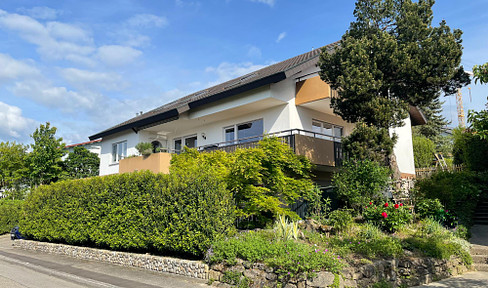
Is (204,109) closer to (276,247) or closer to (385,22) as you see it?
(385,22)

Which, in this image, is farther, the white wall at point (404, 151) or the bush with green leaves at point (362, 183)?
the white wall at point (404, 151)

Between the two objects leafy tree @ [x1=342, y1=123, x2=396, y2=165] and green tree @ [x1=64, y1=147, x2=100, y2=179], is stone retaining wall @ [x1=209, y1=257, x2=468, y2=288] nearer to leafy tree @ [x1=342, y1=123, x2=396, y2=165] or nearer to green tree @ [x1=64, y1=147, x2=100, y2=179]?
leafy tree @ [x1=342, y1=123, x2=396, y2=165]

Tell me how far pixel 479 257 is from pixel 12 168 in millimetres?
33181

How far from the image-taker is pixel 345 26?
1469 centimetres

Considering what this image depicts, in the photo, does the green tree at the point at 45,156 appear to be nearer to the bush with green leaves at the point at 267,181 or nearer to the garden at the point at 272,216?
the garden at the point at 272,216

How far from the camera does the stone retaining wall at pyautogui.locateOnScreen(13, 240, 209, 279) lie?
10.2m

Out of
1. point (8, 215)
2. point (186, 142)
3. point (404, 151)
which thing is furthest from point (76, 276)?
point (404, 151)

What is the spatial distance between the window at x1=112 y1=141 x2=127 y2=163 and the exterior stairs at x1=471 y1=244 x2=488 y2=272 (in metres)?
20.6

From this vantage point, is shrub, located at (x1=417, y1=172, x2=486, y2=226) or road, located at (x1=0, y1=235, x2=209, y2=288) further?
shrub, located at (x1=417, y1=172, x2=486, y2=226)

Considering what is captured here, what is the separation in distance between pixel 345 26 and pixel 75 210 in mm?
14153

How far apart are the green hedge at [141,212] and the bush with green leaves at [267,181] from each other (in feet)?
3.13

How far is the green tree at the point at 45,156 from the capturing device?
27094 millimetres

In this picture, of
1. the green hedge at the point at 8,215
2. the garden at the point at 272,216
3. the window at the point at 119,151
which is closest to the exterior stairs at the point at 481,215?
the garden at the point at 272,216

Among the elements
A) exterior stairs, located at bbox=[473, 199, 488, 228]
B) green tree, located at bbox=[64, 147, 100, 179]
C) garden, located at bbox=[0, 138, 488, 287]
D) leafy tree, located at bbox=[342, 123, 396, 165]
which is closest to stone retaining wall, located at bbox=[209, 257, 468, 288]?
garden, located at bbox=[0, 138, 488, 287]
